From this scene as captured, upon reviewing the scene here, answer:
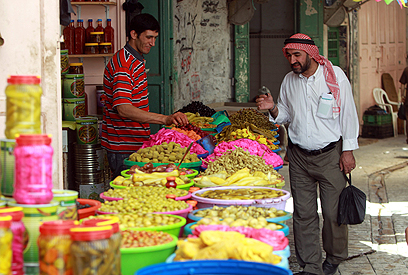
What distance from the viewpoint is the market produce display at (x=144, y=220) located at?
2.16 meters

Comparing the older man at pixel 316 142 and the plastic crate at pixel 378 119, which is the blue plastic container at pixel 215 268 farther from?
the plastic crate at pixel 378 119

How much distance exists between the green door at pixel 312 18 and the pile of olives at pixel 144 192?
9620 millimetres

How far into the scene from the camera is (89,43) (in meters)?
6.41

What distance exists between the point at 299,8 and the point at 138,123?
8.54 metres

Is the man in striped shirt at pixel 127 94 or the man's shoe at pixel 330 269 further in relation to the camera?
the man's shoe at pixel 330 269

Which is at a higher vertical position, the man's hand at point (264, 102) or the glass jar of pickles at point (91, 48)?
the glass jar of pickles at point (91, 48)

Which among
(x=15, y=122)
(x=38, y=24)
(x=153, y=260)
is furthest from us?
(x=38, y=24)

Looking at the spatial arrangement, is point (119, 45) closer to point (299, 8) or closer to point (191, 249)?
point (191, 249)

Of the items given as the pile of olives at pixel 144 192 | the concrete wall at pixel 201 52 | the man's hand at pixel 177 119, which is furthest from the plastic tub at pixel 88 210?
the concrete wall at pixel 201 52

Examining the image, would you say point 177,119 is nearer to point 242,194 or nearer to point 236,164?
point 236,164

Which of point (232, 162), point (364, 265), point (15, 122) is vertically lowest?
point (364, 265)

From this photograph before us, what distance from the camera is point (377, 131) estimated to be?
14070 millimetres

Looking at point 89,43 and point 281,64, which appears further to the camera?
point 281,64

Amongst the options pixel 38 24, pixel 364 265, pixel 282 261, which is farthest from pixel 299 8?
pixel 282 261
